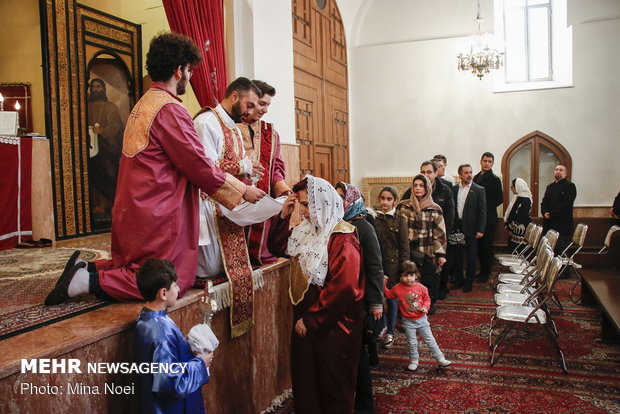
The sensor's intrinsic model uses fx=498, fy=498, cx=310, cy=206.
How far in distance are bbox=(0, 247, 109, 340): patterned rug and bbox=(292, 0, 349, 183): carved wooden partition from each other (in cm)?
406

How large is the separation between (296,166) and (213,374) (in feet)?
10.4

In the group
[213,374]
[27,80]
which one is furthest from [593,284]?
[27,80]

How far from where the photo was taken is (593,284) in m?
4.56

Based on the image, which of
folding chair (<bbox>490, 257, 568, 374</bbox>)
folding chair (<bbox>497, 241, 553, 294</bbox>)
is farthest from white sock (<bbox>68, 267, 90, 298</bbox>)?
folding chair (<bbox>497, 241, 553, 294</bbox>)

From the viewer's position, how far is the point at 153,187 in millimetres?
2188

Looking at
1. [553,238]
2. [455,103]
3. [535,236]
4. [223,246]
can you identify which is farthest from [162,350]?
[455,103]

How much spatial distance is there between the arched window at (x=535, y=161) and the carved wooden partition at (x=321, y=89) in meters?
2.95

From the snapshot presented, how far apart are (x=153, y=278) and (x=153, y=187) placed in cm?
58

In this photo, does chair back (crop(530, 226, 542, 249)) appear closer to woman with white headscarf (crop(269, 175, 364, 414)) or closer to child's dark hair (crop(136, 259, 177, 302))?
woman with white headscarf (crop(269, 175, 364, 414))

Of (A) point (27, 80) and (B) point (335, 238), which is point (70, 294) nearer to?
(B) point (335, 238)

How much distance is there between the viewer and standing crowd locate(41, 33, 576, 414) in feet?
6.01

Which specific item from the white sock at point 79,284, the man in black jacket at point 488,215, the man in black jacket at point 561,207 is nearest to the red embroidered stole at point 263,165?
the white sock at point 79,284

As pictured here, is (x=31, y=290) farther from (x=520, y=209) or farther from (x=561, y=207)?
(x=561, y=207)

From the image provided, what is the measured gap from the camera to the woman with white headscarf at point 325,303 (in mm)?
2447
